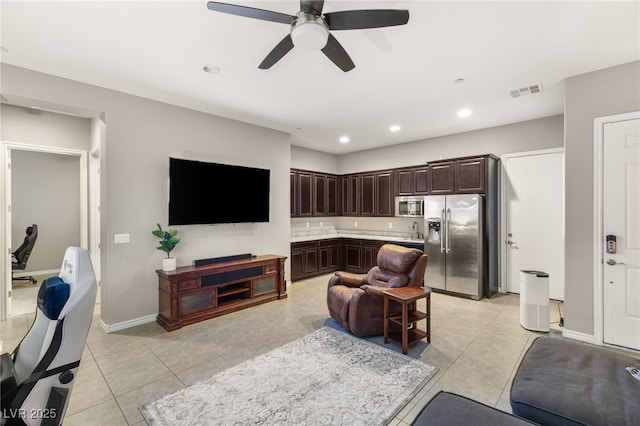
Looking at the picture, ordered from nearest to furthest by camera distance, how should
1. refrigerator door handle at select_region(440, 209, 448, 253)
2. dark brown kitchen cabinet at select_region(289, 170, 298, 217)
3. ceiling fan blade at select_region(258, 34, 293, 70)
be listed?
ceiling fan blade at select_region(258, 34, 293, 70)
refrigerator door handle at select_region(440, 209, 448, 253)
dark brown kitchen cabinet at select_region(289, 170, 298, 217)

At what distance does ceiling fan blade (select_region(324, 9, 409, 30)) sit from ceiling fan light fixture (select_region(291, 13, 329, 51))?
83mm

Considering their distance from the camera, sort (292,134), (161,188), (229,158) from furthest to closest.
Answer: (292,134) < (229,158) < (161,188)

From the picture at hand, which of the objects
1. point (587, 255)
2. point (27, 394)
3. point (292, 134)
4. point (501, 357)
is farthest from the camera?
point (292, 134)

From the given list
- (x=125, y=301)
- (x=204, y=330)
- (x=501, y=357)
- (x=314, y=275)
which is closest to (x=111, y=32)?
(x=125, y=301)

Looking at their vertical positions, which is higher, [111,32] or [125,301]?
[111,32]

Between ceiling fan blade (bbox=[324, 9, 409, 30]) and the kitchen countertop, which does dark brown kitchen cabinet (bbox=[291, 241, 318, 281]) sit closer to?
the kitchen countertop

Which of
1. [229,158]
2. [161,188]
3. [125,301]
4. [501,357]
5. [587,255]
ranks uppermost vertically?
[229,158]

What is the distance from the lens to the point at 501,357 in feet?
9.63

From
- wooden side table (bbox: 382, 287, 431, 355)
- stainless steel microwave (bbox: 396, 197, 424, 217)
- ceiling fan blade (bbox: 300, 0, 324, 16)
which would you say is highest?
ceiling fan blade (bbox: 300, 0, 324, 16)

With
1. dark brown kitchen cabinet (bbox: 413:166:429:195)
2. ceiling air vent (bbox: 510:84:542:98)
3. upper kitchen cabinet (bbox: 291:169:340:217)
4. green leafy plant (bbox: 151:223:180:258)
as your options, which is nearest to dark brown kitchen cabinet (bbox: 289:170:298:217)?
upper kitchen cabinet (bbox: 291:169:340:217)

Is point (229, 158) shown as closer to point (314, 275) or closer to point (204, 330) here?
point (204, 330)

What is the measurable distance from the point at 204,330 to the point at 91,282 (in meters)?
2.25

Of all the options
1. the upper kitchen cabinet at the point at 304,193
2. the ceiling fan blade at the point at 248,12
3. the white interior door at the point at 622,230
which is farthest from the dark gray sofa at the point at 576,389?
the upper kitchen cabinet at the point at 304,193

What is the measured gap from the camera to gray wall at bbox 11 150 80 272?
622 cm
